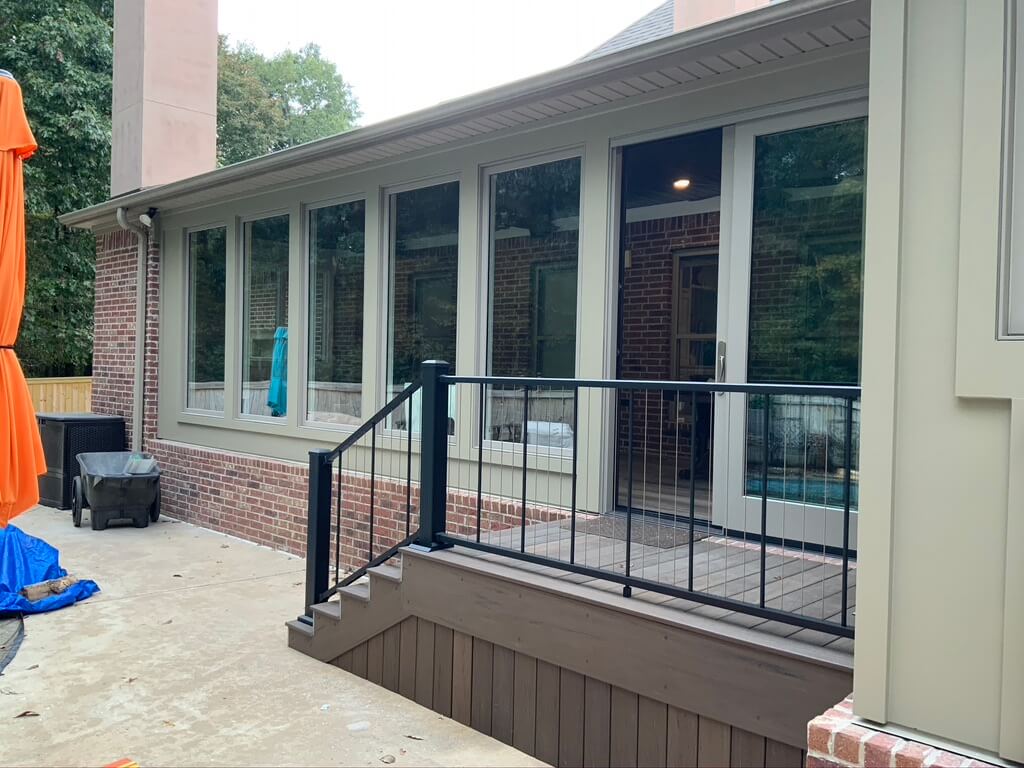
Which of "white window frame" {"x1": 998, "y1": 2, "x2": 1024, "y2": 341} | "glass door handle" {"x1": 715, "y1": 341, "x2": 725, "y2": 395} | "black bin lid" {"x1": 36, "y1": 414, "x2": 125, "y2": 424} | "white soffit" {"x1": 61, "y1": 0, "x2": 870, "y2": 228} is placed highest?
"white soffit" {"x1": 61, "y1": 0, "x2": 870, "y2": 228}

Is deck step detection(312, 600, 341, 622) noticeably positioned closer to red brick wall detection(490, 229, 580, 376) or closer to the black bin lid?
red brick wall detection(490, 229, 580, 376)

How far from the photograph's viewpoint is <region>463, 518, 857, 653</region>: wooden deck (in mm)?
2855

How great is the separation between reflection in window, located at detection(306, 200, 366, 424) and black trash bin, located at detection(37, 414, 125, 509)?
3.18 meters

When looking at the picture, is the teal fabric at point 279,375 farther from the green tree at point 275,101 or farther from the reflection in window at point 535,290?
the green tree at point 275,101

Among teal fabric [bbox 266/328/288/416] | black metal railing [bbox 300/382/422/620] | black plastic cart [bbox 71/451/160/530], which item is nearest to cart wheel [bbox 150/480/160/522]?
black plastic cart [bbox 71/451/160/530]

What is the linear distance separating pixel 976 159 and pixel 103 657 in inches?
181

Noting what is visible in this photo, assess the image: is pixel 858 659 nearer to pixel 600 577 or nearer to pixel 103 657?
pixel 600 577

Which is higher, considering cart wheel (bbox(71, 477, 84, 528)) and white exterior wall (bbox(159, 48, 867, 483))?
white exterior wall (bbox(159, 48, 867, 483))

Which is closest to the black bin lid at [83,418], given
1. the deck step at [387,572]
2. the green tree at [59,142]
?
the deck step at [387,572]

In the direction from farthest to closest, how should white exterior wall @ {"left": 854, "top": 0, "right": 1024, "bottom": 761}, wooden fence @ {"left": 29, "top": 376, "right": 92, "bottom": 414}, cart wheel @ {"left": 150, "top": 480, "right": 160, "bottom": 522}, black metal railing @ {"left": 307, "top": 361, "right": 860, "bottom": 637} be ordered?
wooden fence @ {"left": 29, "top": 376, "right": 92, "bottom": 414}
cart wheel @ {"left": 150, "top": 480, "right": 160, "bottom": 522}
black metal railing @ {"left": 307, "top": 361, "right": 860, "bottom": 637}
white exterior wall @ {"left": 854, "top": 0, "right": 1024, "bottom": 761}

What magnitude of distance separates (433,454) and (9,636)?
2.83 meters

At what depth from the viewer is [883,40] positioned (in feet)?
7.18

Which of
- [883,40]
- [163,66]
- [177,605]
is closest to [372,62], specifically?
[163,66]

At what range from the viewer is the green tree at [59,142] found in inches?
557
